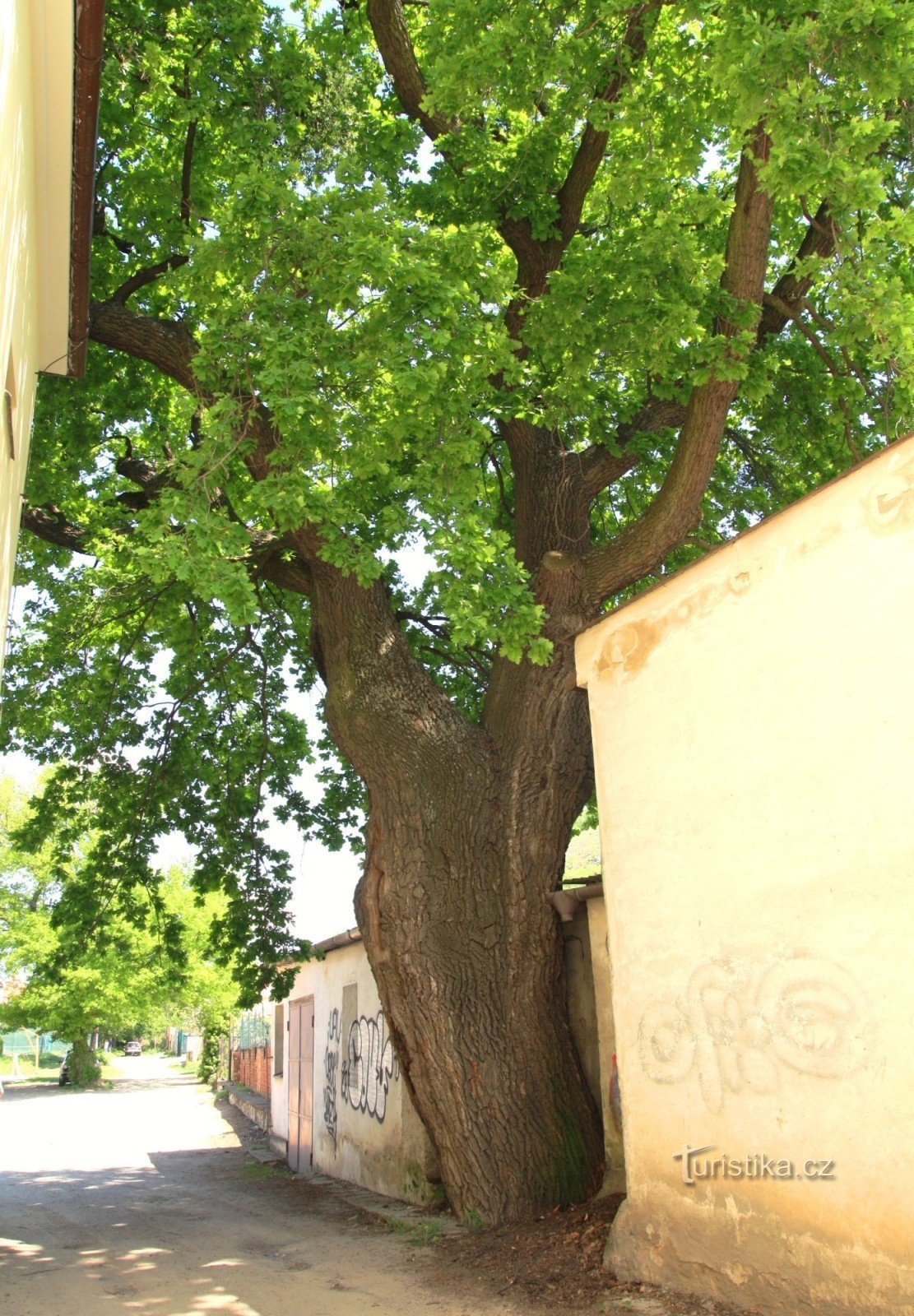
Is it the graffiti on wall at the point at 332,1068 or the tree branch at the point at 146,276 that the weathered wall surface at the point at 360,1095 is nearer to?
the graffiti on wall at the point at 332,1068

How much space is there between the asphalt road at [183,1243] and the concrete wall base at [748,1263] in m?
0.80

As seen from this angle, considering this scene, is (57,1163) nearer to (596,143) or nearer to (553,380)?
(553,380)

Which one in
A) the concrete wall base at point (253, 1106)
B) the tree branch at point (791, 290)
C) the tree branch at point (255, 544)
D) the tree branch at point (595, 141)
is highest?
the tree branch at point (595, 141)

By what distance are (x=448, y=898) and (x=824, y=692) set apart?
3.35 metres

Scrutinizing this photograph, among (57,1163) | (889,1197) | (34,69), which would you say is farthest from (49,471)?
(57,1163)

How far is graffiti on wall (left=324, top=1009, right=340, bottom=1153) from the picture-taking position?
12.8 metres

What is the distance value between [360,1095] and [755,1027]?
7.92 metres

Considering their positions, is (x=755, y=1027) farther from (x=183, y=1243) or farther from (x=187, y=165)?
(x=187, y=165)

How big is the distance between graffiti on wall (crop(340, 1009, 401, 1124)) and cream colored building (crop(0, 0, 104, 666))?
6.52m

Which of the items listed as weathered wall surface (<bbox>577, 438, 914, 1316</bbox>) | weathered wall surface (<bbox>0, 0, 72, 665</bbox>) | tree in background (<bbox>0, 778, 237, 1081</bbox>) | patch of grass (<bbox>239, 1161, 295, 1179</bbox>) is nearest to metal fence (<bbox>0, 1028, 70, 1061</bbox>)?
tree in background (<bbox>0, 778, 237, 1081</bbox>)

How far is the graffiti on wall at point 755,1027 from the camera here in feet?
14.3

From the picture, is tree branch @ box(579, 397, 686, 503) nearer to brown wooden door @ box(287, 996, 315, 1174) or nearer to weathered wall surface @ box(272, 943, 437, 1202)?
A: weathered wall surface @ box(272, 943, 437, 1202)

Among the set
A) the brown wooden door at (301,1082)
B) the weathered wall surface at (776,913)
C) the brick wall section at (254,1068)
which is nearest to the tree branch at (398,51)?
the weathered wall surface at (776,913)

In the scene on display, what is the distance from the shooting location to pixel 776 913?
15.5ft
